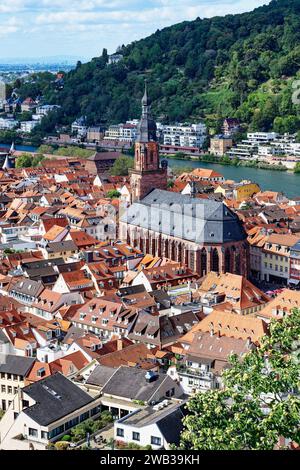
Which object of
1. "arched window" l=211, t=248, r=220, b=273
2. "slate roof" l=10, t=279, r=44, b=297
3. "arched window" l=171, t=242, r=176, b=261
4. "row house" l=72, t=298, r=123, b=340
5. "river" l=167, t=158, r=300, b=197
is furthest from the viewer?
"river" l=167, t=158, r=300, b=197

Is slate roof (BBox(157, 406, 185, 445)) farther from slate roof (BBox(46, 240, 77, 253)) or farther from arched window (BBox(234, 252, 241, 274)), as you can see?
slate roof (BBox(46, 240, 77, 253))

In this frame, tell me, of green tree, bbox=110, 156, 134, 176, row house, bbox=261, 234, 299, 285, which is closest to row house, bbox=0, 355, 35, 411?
row house, bbox=261, 234, 299, 285

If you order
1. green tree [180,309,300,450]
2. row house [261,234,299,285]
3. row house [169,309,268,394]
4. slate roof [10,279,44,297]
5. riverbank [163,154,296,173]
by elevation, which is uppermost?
green tree [180,309,300,450]

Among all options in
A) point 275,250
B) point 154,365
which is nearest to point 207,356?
point 154,365

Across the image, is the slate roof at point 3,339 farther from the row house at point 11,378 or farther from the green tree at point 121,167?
the green tree at point 121,167

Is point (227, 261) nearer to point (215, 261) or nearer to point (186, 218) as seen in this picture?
point (215, 261)

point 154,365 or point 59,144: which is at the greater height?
point 154,365

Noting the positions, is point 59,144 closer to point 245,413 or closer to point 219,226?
point 219,226

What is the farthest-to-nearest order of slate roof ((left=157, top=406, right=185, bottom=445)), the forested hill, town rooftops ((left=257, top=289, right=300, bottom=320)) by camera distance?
the forested hill → town rooftops ((left=257, top=289, right=300, bottom=320)) → slate roof ((left=157, top=406, right=185, bottom=445))
